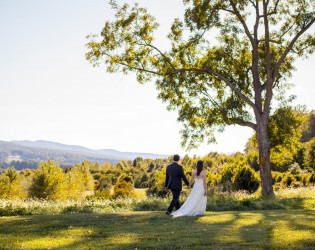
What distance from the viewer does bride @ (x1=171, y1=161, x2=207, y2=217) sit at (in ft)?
36.2

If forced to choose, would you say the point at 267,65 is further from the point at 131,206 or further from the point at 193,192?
the point at 131,206

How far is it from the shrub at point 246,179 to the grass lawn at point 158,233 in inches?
654

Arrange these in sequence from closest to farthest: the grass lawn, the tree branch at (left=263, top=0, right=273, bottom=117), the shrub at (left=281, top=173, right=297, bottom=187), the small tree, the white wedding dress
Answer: the grass lawn < the white wedding dress < the tree branch at (left=263, top=0, right=273, bottom=117) < the shrub at (left=281, top=173, right=297, bottom=187) < the small tree

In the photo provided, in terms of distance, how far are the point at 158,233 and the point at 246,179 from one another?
1996cm

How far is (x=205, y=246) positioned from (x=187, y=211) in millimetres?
5150

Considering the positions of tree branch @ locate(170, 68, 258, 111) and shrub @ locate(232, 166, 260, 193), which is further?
shrub @ locate(232, 166, 260, 193)

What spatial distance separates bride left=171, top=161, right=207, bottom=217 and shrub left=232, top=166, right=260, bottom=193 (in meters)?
15.3

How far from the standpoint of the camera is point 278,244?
594 cm

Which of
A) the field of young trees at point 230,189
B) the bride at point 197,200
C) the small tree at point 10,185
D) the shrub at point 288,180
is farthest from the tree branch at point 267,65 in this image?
the small tree at point 10,185

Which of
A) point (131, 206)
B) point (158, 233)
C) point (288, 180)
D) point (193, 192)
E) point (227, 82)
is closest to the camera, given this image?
point (158, 233)

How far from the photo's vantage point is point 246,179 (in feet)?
84.7

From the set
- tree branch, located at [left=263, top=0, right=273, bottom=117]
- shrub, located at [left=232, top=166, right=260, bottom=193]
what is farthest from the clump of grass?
shrub, located at [left=232, top=166, right=260, bottom=193]

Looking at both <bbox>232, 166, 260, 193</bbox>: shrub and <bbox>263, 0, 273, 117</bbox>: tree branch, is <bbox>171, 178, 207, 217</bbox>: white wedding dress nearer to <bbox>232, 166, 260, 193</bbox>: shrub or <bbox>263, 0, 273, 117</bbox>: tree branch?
<bbox>263, 0, 273, 117</bbox>: tree branch

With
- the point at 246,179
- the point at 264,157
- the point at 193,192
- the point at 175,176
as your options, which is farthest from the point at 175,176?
the point at 246,179
